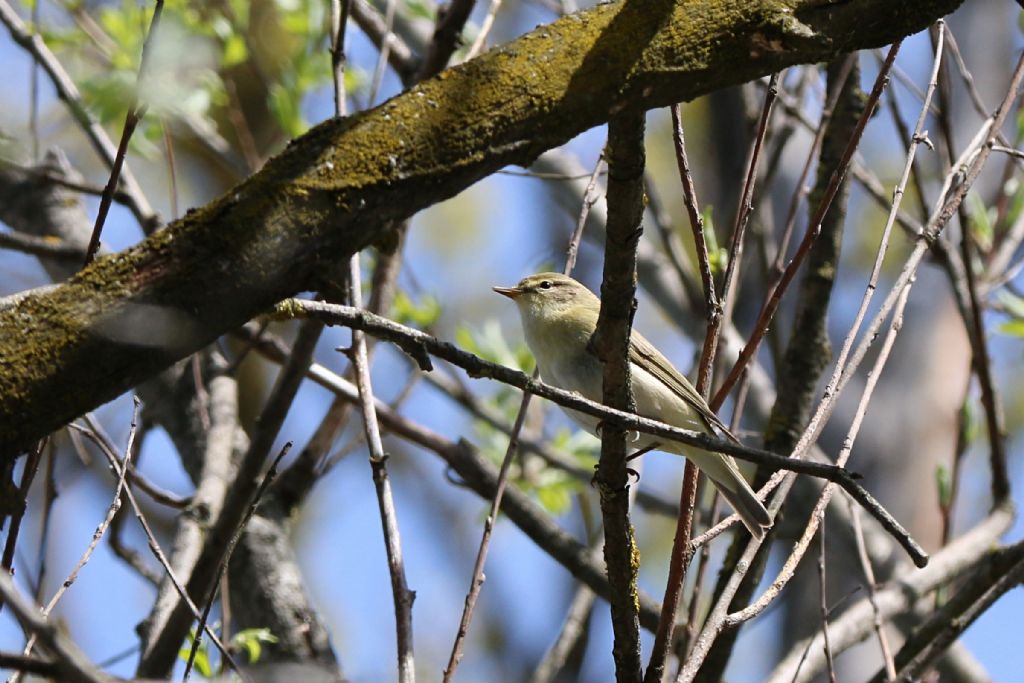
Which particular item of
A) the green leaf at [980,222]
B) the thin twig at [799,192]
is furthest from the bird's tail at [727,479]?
the green leaf at [980,222]

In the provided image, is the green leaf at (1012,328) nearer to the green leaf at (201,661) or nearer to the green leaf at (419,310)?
the green leaf at (419,310)

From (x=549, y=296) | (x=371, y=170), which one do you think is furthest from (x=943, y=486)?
(x=371, y=170)

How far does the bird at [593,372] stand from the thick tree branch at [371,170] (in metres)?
1.76

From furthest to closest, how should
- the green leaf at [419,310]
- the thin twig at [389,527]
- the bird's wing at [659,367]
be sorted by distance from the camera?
the green leaf at [419,310]
the bird's wing at [659,367]
the thin twig at [389,527]

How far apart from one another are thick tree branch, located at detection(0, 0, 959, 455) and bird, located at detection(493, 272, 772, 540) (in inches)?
69.2

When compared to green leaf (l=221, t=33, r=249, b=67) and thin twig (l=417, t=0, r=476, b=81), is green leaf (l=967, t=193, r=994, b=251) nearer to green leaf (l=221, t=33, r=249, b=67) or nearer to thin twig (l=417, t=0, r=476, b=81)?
thin twig (l=417, t=0, r=476, b=81)

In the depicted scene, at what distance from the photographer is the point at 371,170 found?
1.52m

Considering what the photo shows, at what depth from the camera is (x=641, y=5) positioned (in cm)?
165

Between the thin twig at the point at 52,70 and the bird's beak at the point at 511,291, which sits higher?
the thin twig at the point at 52,70

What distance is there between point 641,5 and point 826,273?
2.44 m

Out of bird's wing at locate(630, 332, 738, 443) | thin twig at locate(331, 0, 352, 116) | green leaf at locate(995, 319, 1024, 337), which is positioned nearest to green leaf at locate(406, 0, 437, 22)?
thin twig at locate(331, 0, 352, 116)

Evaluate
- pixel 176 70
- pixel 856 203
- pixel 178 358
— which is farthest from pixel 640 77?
pixel 856 203

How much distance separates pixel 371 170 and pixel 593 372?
2042 mm

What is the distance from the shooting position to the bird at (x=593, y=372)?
11.1 feet
